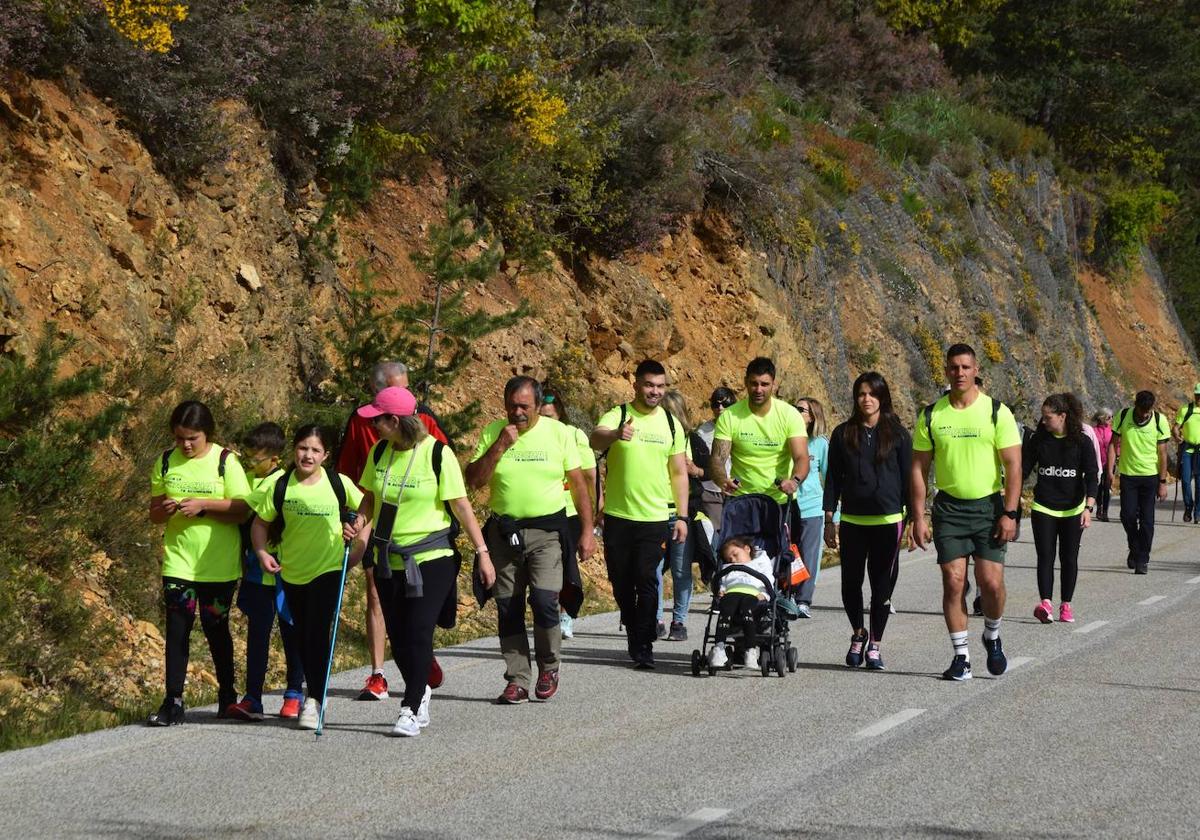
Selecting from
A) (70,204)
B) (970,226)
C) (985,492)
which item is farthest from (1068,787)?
(970,226)

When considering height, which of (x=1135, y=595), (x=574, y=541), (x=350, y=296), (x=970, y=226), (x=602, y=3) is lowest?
(x=1135, y=595)

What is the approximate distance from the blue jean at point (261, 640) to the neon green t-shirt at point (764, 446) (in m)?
3.54

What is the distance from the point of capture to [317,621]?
928cm

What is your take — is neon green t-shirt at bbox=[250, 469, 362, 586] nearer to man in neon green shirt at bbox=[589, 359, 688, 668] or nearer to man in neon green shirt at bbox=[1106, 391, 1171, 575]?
man in neon green shirt at bbox=[589, 359, 688, 668]

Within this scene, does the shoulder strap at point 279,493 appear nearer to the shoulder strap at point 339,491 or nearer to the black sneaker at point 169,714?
the shoulder strap at point 339,491

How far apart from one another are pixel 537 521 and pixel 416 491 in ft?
4.05

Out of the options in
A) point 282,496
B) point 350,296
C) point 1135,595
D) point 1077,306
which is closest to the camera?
point 282,496

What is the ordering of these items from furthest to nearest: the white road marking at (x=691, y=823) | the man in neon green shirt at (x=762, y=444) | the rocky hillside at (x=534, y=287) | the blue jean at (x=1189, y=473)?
the blue jean at (x=1189, y=473) < the rocky hillside at (x=534, y=287) < the man in neon green shirt at (x=762, y=444) < the white road marking at (x=691, y=823)

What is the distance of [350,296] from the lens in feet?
57.3

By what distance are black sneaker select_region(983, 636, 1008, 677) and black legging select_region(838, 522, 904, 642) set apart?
0.77m

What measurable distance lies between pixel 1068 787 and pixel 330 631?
4006 mm

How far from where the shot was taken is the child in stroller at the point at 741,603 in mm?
11102

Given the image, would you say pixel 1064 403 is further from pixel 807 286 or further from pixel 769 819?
pixel 807 286

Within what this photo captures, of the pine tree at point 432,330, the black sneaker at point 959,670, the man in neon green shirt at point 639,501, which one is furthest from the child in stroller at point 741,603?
the pine tree at point 432,330
